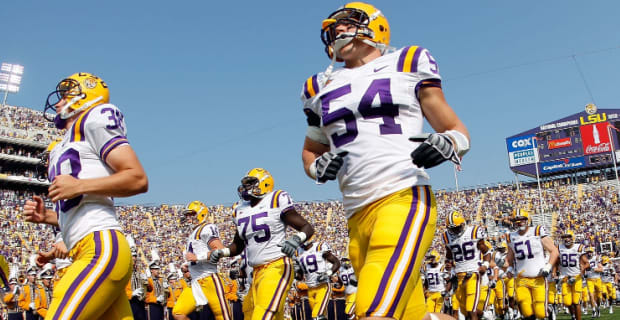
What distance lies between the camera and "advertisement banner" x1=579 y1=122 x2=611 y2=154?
45.9 meters

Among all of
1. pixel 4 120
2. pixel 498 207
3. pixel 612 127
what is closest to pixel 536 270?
pixel 498 207

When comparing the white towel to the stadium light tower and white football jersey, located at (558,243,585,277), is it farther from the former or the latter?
the stadium light tower

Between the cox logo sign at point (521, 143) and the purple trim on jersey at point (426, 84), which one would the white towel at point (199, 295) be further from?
A: the cox logo sign at point (521, 143)

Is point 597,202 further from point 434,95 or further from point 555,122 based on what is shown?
point 434,95

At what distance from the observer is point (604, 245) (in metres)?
36.3

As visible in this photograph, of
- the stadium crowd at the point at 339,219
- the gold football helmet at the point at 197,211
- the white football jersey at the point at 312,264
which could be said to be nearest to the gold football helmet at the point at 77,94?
the gold football helmet at the point at 197,211

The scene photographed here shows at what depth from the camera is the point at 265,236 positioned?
7.19 m

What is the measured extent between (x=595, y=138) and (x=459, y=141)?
48.1 meters

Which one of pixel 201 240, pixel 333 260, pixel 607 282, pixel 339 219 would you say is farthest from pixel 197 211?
pixel 339 219

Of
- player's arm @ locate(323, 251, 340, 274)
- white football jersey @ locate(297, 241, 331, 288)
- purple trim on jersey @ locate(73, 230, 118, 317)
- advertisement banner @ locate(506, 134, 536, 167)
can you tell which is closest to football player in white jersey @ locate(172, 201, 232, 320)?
player's arm @ locate(323, 251, 340, 274)

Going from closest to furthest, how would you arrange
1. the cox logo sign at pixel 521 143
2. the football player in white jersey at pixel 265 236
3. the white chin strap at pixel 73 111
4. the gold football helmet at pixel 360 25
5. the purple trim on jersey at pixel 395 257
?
the purple trim on jersey at pixel 395 257, the gold football helmet at pixel 360 25, the white chin strap at pixel 73 111, the football player in white jersey at pixel 265 236, the cox logo sign at pixel 521 143

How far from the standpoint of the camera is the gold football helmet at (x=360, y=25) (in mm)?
3647

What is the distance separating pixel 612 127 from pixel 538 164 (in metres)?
5.98

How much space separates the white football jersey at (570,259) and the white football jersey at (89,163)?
47.6ft
